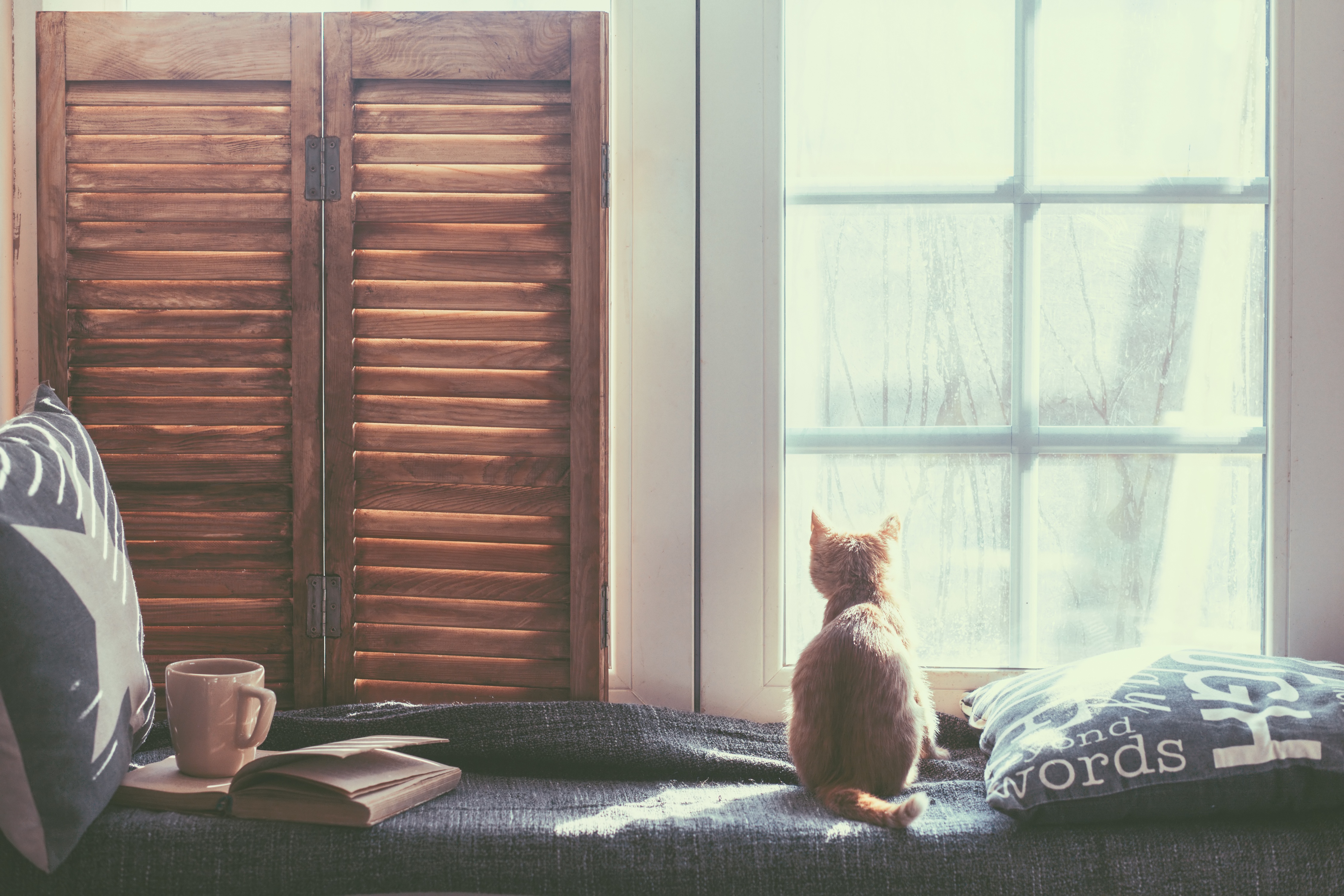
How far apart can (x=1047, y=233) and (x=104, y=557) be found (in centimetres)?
136

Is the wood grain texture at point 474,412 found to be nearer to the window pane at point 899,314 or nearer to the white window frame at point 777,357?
the white window frame at point 777,357

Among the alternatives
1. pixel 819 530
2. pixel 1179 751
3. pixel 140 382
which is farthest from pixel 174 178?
pixel 1179 751

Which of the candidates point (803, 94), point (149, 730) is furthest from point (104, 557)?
point (803, 94)

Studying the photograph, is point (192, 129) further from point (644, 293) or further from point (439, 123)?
point (644, 293)

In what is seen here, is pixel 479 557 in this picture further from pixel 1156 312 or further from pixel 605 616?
pixel 1156 312

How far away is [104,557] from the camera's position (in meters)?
0.97

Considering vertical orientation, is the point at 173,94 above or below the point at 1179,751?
A: above

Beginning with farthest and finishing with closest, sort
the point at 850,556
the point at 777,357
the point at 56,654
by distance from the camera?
the point at 777,357, the point at 850,556, the point at 56,654

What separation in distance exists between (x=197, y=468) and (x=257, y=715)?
0.45 metres

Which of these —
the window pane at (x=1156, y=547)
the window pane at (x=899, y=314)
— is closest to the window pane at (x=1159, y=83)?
the window pane at (x=899, y=314)

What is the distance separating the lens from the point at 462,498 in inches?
50.8

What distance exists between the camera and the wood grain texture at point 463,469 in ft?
4.22

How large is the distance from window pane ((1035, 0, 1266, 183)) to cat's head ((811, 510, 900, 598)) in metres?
0.67

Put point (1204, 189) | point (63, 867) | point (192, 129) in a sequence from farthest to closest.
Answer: point (1204, 189), point (192, 129), point (63, 867)
